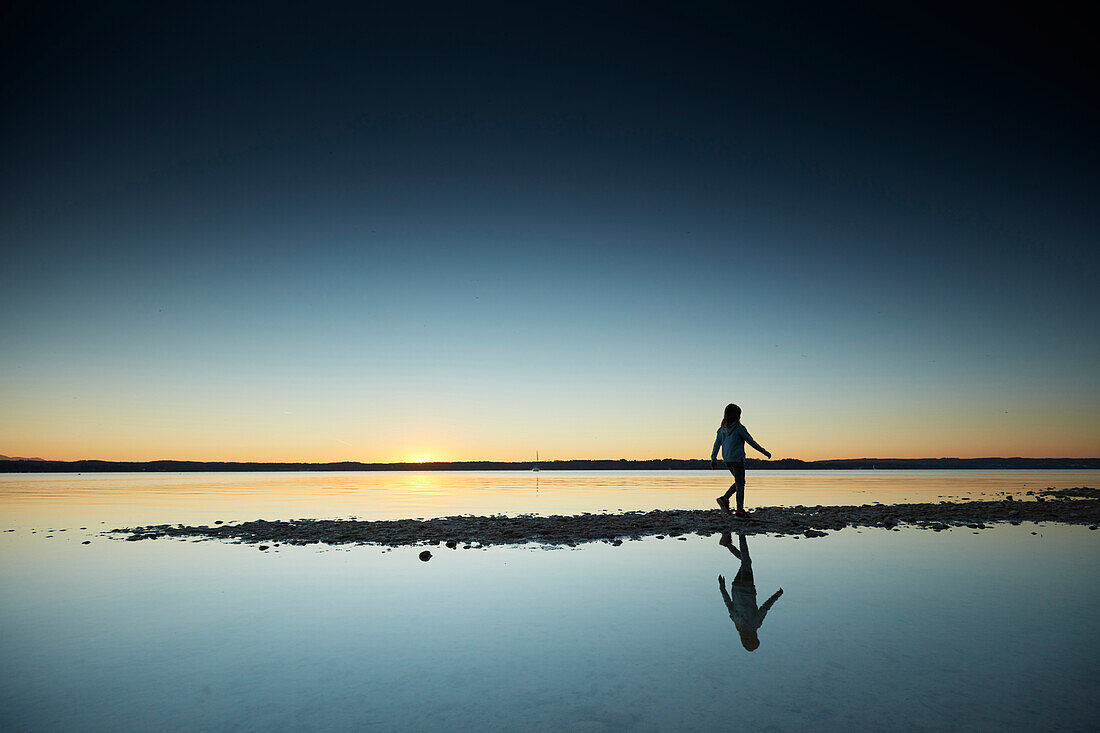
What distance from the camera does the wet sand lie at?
54.7 feet

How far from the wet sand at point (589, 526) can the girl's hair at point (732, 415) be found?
3.02 m

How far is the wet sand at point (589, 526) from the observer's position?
16672 mm

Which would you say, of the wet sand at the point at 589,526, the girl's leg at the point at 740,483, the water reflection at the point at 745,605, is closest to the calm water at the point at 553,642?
the water reflection at the point at 745,605

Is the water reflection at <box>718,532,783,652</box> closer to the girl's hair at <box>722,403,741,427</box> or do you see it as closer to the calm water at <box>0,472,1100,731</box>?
the calm water at <box>0,472,1100,731</box>

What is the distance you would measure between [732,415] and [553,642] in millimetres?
12916

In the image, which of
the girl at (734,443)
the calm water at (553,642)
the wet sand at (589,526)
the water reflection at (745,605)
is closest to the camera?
the calm water at (553,642)

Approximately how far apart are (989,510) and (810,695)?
857 inches

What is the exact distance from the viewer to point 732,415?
1908cm

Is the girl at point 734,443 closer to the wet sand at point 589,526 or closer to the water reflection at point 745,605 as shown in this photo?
the wet sand at point 589,526

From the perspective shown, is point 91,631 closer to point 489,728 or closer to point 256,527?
point 489,728

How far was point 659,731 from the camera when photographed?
496 centimetres

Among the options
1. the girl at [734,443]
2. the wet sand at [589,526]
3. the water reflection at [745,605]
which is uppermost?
the girl at [734,443]

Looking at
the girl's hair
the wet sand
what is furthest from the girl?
the wet sand

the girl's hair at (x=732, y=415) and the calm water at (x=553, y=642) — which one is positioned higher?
the girl's hair at (x=732, y=415)
